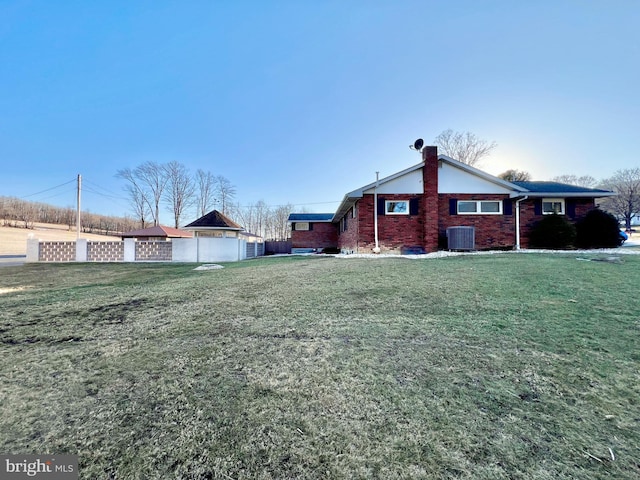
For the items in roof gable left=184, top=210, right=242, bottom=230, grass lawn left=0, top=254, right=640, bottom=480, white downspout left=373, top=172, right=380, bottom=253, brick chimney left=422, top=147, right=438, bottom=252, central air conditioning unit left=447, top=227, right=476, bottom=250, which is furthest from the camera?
roof gable left=184, top=210, right=242, bottom=230

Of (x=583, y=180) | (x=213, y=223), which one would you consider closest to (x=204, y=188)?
(x=213, y=223)

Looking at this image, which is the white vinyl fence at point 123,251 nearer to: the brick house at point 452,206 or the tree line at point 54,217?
the brick house at point 452,206

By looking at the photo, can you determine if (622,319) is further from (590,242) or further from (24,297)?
(590,242)

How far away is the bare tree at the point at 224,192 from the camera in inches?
1740

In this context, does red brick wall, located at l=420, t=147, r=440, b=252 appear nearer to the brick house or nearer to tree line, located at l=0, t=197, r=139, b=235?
the brick house

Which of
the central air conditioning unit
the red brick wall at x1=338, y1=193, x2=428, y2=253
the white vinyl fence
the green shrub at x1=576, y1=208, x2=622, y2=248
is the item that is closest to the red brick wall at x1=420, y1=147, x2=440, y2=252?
the red brick wall at x1=338, y1=193, x2=428, y2=253

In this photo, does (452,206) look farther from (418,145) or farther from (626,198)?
(626,198)

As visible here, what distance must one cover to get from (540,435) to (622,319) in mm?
3141

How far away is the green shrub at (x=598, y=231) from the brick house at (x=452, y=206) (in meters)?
0.82

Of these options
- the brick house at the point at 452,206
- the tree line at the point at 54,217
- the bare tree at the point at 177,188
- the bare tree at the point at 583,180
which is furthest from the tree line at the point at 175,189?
the bare tree at the point at 583,180

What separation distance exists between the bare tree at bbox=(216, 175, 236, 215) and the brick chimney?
37482 millimetres

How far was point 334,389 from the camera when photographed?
2.22 metres

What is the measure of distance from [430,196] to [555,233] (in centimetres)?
609

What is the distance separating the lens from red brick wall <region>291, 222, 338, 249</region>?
1031 inches
